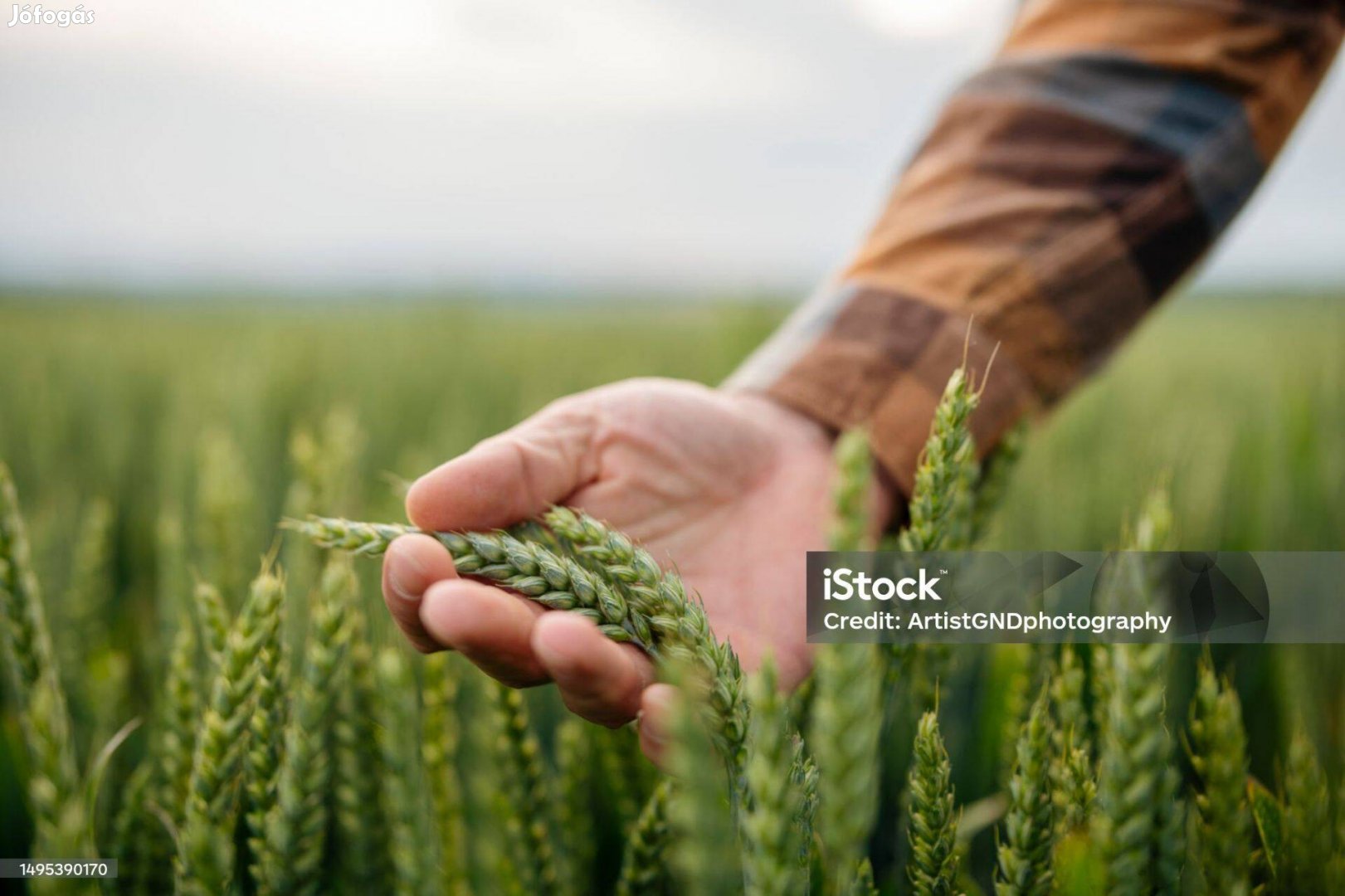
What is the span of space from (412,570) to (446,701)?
0.23 meters

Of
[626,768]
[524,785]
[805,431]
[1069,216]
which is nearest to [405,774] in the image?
[524,785]

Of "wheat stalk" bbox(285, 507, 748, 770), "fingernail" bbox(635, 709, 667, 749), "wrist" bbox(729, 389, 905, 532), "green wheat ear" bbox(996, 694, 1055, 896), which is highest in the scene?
"wrist" bbox(729, 389, 905, 532)

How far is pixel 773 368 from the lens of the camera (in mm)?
1130

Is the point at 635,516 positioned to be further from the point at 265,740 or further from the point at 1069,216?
the point at 1069,216

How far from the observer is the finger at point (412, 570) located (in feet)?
2.03

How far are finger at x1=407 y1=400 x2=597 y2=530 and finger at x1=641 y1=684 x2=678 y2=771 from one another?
205 mm

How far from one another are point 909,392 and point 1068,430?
44.3 inches

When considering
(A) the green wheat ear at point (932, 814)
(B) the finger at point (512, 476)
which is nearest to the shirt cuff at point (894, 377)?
(B) the finger at point (512, 476)

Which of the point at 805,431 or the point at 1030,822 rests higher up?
the point at 805,431

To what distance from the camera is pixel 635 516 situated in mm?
915

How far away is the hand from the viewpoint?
61 centimetres

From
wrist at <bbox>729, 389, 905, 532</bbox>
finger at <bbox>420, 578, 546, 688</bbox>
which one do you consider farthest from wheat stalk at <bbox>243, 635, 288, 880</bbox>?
wrist at <bbox>729, 389, 905, 532</bbox>

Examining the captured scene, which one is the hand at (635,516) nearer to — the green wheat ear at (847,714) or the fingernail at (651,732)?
the fingernail at (651,732)

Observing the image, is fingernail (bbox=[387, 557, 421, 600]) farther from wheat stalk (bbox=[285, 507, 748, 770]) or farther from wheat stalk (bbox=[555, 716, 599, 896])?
wheat stalk (bbox=[555, 716, 599, 896])
